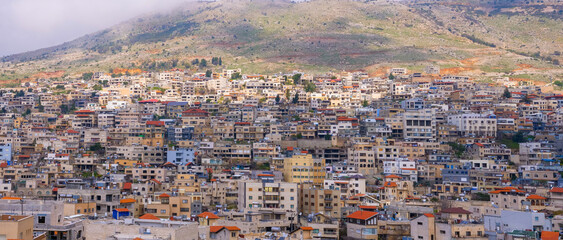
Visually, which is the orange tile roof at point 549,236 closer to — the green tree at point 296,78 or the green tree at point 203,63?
the green tree at point 296,78

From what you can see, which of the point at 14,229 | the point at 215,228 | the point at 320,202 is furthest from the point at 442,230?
the point at 14,229

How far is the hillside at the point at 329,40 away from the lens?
122500 mm

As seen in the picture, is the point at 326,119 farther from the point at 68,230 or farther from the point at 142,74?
the point at 68,230

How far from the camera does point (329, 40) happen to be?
436ft

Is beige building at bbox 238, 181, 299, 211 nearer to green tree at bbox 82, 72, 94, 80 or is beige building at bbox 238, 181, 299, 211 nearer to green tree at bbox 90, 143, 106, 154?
green tree at bbox 90, 143, 106, 154

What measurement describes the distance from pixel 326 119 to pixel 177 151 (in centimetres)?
1554

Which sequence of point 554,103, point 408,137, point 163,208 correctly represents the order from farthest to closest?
point 554,103 → point 408,137 → point 163,208

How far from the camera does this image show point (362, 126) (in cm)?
7862

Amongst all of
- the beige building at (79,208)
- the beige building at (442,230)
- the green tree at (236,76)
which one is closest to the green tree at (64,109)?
the green tree at (236,76)

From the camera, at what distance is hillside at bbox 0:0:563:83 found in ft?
402

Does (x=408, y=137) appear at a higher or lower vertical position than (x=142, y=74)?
lower

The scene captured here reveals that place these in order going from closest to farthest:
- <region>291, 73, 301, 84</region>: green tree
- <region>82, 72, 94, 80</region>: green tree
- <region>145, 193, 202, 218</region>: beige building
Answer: <region>145, 193, 202, 218</region>: beige building < <region>291, 73, 301, 84</region>: green tree < <region>82, 72, 94, 80</region>: green tree

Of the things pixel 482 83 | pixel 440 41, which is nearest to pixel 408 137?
pixel 482 83

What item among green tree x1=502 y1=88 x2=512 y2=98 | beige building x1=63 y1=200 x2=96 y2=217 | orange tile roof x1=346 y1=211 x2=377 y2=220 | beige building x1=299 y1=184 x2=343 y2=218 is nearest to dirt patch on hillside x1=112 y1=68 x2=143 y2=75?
green tree x1=502 y1=88 x2=512 y2=98
